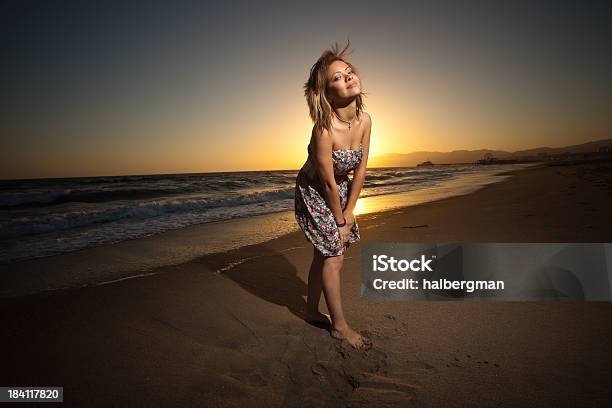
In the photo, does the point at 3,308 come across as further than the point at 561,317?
Yes

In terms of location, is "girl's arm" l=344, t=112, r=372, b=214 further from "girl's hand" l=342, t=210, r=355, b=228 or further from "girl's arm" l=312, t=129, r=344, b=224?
"girl's arm" l=312, t=129, r=344, b=224

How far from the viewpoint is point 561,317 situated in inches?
96.7

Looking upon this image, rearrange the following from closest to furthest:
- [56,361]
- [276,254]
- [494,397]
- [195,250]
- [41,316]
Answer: [494,397], [56,361], [41,316], [276,254], [195,250]

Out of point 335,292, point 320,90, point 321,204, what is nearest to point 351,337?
point 335,292

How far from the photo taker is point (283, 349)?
88.3 inches

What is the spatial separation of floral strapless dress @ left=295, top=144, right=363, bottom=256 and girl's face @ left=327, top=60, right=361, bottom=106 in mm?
376

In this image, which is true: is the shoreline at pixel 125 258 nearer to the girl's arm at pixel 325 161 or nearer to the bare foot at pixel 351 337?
the bare foot at pixel 351 337

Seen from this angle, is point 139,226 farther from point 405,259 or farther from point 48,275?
point 405,259

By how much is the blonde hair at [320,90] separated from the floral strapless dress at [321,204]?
25 centimetres

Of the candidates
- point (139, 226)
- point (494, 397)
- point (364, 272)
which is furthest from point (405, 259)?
point (139, 226)

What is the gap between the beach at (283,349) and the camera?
176cm

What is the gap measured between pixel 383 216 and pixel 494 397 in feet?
20.0

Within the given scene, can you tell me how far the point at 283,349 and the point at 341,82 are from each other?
1.94 meters

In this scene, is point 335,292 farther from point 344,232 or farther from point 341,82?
point 341,82
